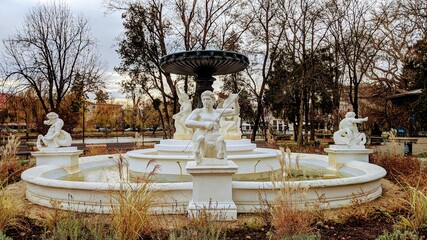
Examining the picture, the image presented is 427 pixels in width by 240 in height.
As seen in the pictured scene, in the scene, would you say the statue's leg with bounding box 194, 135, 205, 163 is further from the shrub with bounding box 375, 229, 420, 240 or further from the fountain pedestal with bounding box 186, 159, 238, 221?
the shrub with bounding box 375, 229, 420, 240

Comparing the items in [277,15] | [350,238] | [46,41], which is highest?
[277,15]

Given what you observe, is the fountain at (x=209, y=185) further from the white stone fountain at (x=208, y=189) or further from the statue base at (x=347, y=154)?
the statue base at (x=347, y=154)

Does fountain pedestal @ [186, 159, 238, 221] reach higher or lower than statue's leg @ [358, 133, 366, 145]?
lower

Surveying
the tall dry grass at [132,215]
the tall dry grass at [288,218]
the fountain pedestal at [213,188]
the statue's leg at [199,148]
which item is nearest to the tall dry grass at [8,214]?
the tall dry grass at [132,215]

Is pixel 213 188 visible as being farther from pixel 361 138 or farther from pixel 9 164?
pixel 9 164

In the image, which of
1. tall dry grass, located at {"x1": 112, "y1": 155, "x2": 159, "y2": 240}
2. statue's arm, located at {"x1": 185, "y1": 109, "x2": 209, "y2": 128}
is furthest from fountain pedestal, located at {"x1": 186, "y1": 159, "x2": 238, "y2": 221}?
tall dry grass, located at {"x1": 112, "y1": 155, "x2": 159, "y2": 240}

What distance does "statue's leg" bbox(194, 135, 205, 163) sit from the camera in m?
5.60

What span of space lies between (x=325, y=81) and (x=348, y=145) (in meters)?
18.1

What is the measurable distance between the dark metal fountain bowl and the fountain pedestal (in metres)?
6.00

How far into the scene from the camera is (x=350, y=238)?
4488 millimetres

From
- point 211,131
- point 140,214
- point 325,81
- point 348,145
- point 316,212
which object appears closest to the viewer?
point 140,214

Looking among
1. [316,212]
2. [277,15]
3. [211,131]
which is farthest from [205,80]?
[277,15]

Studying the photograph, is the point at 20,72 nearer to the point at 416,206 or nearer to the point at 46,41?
the point at 46,41

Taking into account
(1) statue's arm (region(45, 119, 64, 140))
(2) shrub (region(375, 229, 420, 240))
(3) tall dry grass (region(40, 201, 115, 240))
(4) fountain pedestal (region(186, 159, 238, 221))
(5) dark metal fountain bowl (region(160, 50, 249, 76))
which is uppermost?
(5) dark metal fountain bowl (region(160, 50, 249, 76))
